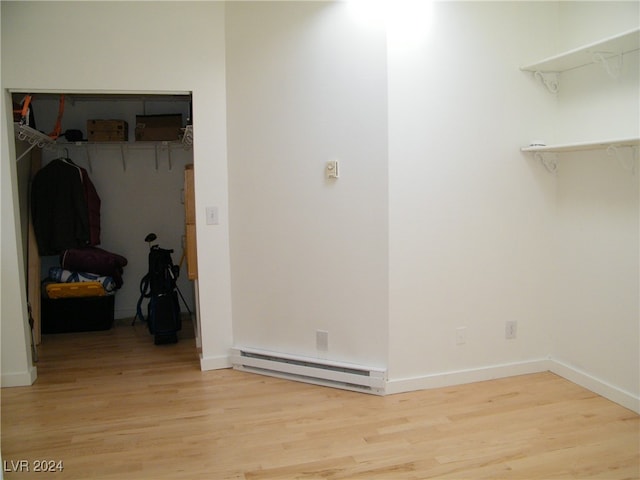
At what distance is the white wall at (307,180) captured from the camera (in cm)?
304

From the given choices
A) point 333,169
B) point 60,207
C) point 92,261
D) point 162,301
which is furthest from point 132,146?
point 333,169

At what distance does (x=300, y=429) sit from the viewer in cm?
267

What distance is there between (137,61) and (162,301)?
1956mm

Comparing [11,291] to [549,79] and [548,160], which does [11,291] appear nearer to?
[548,160]

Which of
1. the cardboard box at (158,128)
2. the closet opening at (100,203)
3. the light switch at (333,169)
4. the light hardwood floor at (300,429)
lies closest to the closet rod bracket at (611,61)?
the light switch at (333,169)

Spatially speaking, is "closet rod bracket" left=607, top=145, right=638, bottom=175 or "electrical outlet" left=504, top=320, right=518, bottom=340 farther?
"electrical outlet" left=504, top=320, right=518, bottom=340

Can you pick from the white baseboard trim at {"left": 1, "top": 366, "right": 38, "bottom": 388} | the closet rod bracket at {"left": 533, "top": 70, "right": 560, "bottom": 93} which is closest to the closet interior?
the white baseboard trim at {"left": 1, "top": 366, "right": 38, "bottom": 388}

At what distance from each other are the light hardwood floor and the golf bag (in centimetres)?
64

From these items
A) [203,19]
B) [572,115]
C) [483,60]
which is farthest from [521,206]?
[203,19]

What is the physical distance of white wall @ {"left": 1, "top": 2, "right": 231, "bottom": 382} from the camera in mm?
3141

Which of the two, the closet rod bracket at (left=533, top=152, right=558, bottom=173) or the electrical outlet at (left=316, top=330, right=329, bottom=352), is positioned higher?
the closet rod bracket at (left=533, top=152, right=558, bottom=173)

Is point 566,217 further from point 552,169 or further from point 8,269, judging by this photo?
point 8,269

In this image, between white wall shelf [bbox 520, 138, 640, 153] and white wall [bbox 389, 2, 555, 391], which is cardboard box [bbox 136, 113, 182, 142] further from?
white wall shelf [bbox 520, 138, 640, 153]

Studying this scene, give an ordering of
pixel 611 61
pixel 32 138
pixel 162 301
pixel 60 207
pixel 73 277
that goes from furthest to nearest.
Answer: pixel 73 277
pixel 60 207
pixel 162 301
pixel 32 138
pixel 611 61
